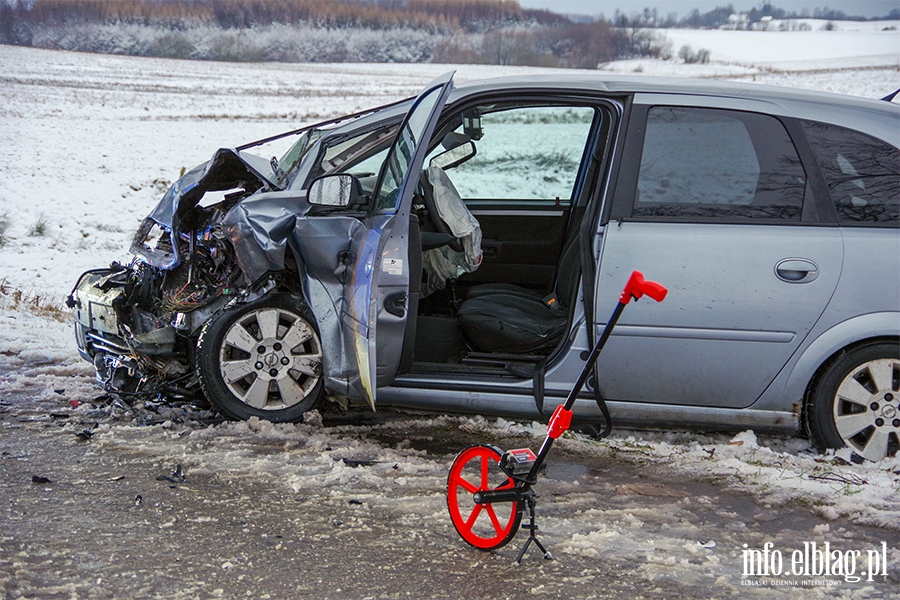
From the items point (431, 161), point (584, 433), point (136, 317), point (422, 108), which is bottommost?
point (584, 433)

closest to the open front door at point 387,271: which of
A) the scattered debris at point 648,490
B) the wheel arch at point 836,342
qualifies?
the scattered debris at point 648,490

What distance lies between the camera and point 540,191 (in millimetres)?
11711

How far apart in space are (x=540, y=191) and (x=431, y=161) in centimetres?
735

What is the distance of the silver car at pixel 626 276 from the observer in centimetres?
361

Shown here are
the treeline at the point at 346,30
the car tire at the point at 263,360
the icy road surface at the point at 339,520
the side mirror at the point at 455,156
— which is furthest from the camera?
the treeline at the point at 346,30

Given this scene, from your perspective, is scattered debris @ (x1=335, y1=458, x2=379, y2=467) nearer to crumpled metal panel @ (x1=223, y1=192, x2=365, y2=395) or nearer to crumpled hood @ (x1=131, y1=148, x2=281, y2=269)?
crumpled metal panel @ (x1=223, y1=192, x2=365, y2=395)

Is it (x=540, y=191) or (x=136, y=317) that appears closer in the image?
(x=136, y=317)

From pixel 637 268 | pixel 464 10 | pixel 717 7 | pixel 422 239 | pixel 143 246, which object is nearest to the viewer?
pixel 637 268

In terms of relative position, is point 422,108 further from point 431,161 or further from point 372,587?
point 372,587

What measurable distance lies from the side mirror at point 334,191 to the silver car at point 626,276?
10mm

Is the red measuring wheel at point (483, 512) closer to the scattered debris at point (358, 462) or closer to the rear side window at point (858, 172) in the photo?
the scattered debris at point (358, 462)

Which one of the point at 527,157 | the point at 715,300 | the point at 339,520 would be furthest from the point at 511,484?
the point at 527,157

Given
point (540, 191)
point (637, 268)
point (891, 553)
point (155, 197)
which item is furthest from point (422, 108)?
point (155, 197)

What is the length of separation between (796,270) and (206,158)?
11.7m
